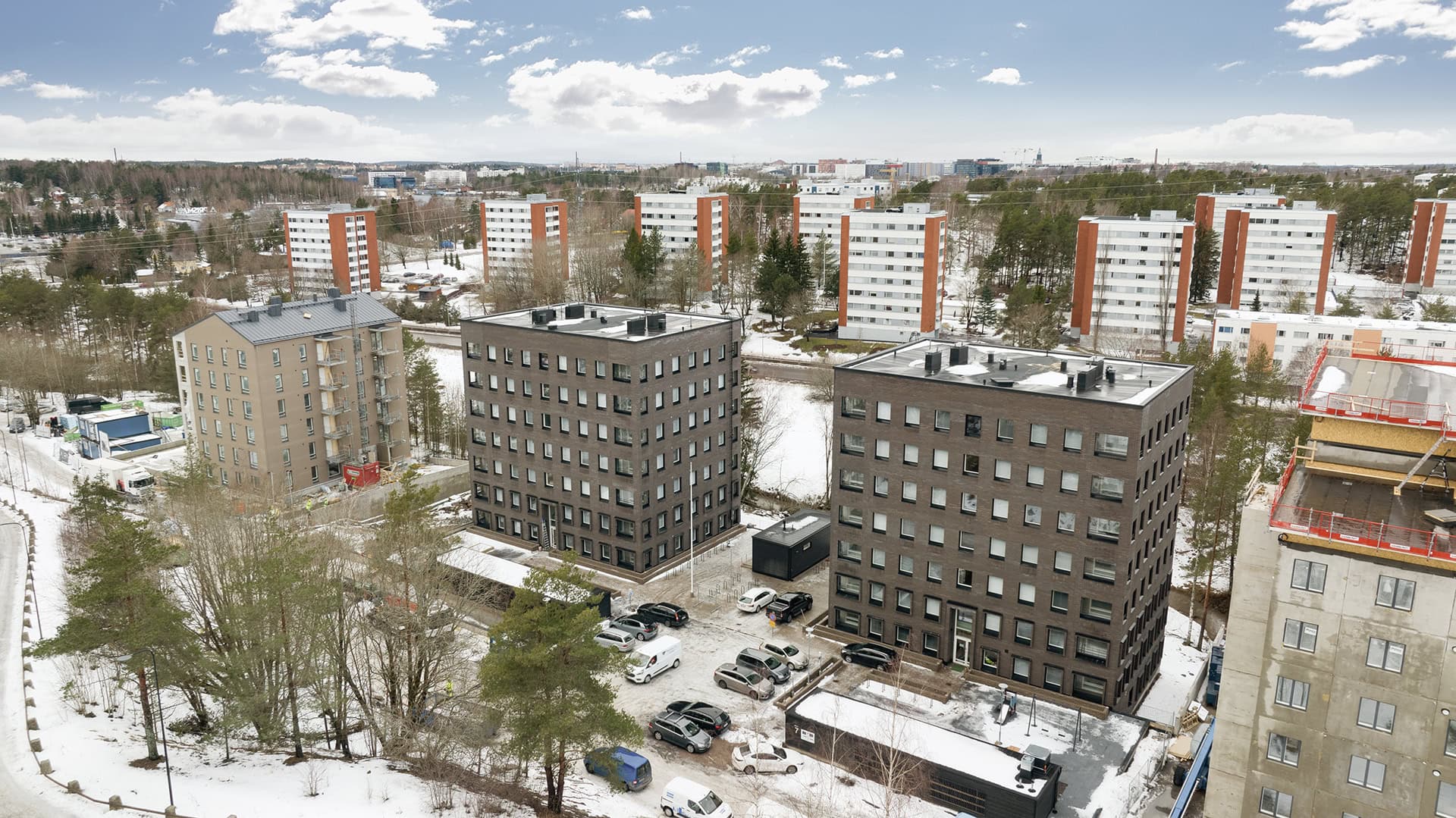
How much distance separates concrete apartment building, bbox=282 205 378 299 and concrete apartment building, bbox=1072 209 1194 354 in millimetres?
102917

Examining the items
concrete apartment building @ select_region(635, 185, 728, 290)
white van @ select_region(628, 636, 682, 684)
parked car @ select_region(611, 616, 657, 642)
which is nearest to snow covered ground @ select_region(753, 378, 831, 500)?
parked car @ select_region(611, 616, 657, 642)

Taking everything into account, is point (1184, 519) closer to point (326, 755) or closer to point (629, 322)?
point (629, 322)

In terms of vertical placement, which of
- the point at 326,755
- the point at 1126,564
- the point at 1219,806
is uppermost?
the point at 1126,564

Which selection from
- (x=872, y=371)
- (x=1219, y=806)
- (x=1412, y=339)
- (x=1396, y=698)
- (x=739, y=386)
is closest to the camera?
(x=1396, y=698)

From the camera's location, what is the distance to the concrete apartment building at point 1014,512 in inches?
1479

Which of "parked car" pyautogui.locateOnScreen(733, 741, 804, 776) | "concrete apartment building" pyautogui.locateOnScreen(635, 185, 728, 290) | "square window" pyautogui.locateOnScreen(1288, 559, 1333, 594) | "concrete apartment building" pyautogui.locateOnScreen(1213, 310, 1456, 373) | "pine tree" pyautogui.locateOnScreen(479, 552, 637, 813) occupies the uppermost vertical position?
"concrete apartment building" pyautogui.locateOnScreen(635, 185, 728, 290)

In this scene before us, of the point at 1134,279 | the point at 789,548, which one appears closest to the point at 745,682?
the point at 789,548

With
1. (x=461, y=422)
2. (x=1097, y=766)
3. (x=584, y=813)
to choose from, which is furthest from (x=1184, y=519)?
(x=461, y=422)

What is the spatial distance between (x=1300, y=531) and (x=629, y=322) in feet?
122

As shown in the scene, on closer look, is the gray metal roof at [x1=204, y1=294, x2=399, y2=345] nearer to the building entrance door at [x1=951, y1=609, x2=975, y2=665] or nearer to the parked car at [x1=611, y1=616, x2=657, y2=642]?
the parked car at [x1=611, y1=616, x2=657, y2=642]

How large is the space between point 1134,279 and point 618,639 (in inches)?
3171

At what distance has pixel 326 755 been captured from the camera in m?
36.0

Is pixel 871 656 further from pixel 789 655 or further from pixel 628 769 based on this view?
pixel 628 769

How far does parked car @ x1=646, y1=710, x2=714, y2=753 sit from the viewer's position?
36.6 metres
